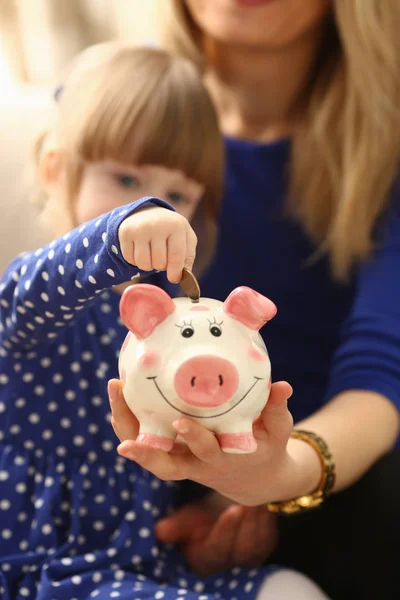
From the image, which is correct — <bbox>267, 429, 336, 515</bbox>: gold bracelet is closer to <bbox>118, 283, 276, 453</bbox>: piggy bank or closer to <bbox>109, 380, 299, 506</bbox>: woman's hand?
<bbox>109, 380, 299, 506</bbox>: woman's hand

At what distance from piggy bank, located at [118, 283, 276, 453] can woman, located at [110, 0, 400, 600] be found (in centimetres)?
10

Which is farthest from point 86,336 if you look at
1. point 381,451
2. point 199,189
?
point 381,451

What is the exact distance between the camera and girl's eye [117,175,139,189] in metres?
0.65

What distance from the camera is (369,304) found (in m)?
0.76

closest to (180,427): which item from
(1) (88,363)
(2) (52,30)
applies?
(1) (88,363)

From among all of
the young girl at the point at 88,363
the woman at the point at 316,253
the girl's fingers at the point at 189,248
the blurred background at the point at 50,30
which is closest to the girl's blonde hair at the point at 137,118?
the young girl at the point at 88,363

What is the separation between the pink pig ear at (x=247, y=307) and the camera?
1.32 feet

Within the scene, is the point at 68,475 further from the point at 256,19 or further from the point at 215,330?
the point at 256,19

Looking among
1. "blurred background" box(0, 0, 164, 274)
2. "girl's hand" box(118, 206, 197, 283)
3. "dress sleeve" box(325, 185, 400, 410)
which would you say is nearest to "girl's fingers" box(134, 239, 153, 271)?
"girl's hand" box(118, 206, 197, 283)

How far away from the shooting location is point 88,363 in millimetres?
647

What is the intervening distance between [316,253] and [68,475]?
43 cm

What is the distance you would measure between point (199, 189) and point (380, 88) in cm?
26

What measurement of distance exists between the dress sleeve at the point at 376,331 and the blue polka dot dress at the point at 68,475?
0.21 meters

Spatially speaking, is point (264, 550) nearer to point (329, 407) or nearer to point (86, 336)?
point (329, 407)
